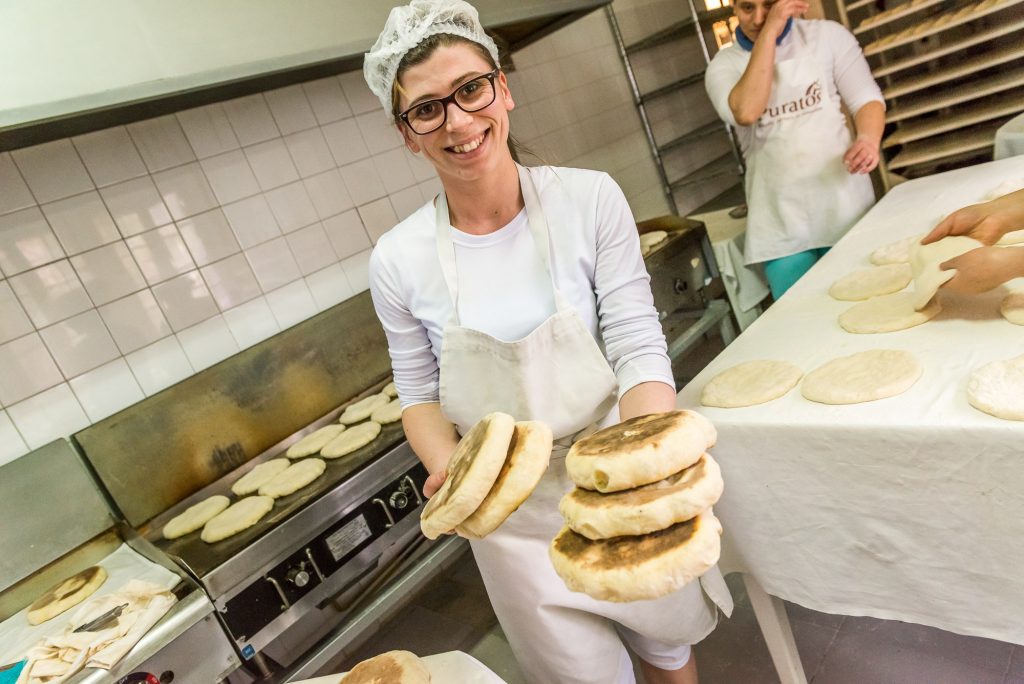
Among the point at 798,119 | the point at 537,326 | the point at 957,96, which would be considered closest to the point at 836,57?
the point at 798,119

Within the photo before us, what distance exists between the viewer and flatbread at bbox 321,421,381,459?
222 centimetres

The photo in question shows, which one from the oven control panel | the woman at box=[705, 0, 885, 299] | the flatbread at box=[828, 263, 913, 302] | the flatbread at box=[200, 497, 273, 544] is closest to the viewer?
the flatbread at box=[828, 263, 913, 302]

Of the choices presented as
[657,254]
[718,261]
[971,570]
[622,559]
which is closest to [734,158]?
[718,261]

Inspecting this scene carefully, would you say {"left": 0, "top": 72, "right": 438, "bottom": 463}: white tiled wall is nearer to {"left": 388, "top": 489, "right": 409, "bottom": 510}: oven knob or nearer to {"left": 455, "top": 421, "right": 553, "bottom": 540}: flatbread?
{"left": 388, "top": 489, "right": 409, "bottom": 510}: oven knob

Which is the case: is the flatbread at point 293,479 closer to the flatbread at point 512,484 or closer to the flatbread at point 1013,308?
the flatbread at point 512,484

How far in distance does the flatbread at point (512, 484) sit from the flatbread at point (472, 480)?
0.06 feet

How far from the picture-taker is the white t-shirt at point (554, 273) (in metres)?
1.39

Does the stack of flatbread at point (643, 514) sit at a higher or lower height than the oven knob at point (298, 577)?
higher

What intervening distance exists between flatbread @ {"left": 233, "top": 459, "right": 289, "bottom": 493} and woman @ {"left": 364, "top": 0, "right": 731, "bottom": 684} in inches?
40.4

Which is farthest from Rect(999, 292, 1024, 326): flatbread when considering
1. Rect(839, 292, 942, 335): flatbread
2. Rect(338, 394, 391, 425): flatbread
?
Rect(338, 394, 391, 425): flatbread

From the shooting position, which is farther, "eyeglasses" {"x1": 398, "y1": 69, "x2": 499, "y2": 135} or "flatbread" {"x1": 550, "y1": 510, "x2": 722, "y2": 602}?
"eyeglasses" {"x1": 398, "y1": 69, "x2": 499, "y2": 135}

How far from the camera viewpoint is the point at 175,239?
2.42 m

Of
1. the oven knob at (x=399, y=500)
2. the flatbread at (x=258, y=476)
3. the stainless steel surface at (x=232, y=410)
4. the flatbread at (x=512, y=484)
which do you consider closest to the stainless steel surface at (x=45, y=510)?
the stainless steel surface at (x=232, y=410)

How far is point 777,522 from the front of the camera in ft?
4.65
